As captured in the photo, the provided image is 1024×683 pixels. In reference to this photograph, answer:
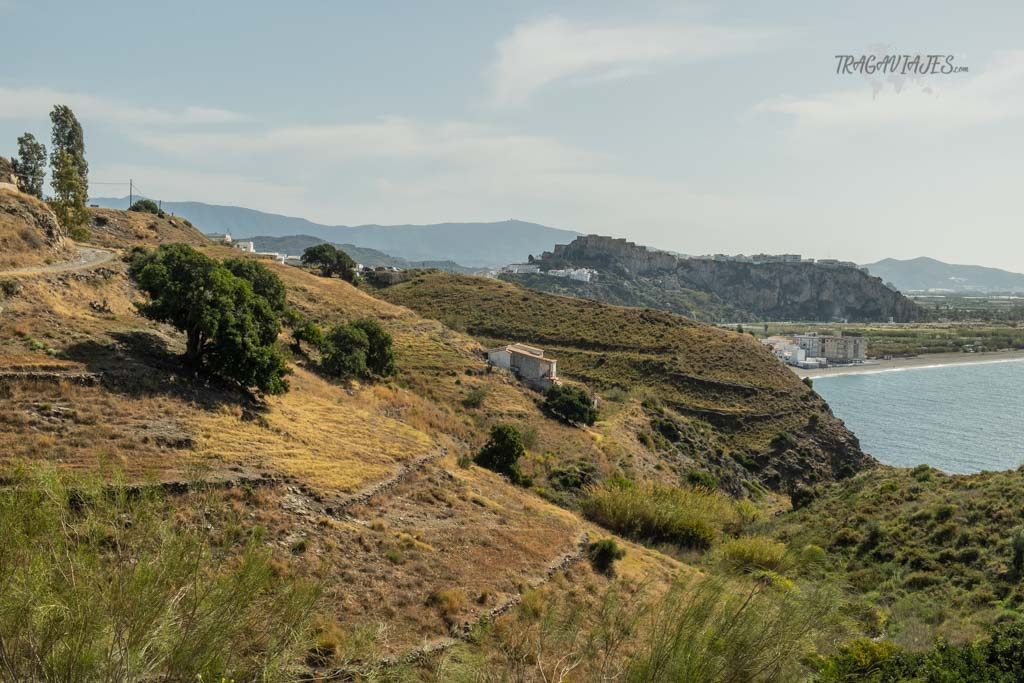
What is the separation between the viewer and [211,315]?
20.5m

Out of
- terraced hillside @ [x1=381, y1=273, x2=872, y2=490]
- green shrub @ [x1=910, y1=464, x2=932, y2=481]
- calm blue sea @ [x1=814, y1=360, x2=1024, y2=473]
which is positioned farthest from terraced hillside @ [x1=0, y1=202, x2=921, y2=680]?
calm blue sea @ [x1=814, y1=360, x2=1024, y2=473]

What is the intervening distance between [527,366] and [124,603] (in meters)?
44.7

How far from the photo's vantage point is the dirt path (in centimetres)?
2250

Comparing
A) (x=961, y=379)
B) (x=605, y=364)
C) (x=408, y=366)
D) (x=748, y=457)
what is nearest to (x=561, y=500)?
(x=408, y=366)

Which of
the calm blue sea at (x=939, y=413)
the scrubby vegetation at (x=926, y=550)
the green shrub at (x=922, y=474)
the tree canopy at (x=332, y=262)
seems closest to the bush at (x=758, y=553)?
the scrubby vegetation at (x=926, y=550)

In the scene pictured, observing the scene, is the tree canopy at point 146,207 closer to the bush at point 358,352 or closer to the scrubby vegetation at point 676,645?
the bush at point 358,352

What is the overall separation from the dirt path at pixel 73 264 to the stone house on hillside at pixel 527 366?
2759 cm

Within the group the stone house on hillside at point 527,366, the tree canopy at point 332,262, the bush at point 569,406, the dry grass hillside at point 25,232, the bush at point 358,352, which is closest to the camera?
the dry grass hillside at point 25,232

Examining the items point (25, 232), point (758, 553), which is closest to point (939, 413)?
point (758, 553)

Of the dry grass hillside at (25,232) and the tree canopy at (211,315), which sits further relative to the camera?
the dry grass hillside at (25,232)

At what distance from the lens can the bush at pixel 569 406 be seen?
44.3 meters

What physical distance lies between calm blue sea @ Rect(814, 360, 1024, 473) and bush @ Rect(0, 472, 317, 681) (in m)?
62.1

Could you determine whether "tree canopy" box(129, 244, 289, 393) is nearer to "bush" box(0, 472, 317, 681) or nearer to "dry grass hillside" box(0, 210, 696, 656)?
"dry grass hillside" box(0, 210, 696, 656)

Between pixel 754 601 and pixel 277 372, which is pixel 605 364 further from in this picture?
pixel 754 601
